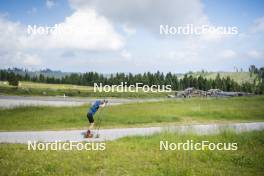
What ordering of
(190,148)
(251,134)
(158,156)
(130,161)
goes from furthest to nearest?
(251,134) → (190,148) → (158,156) → (130,161)

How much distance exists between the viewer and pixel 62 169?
8.05 metres

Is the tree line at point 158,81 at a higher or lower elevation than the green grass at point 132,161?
higher

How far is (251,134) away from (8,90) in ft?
222

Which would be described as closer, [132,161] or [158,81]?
[132,161]

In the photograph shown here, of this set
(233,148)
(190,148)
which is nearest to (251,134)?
(233,148)

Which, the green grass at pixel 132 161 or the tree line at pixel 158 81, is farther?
the tree line at pixel 158 81

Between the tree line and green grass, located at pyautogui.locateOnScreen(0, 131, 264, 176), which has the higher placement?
the tree line

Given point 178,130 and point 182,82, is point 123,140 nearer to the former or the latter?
point 178,130

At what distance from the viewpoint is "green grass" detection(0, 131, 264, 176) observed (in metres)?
8.02

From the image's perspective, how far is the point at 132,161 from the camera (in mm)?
8977

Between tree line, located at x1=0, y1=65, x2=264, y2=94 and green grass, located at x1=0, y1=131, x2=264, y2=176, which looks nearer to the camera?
green grass, located at x1=0, y1=131, x2=264, y2=176

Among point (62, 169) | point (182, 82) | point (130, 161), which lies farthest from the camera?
point (182, 82)

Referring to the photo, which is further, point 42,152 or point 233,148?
point 233,148

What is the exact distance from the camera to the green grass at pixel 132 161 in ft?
26.3
